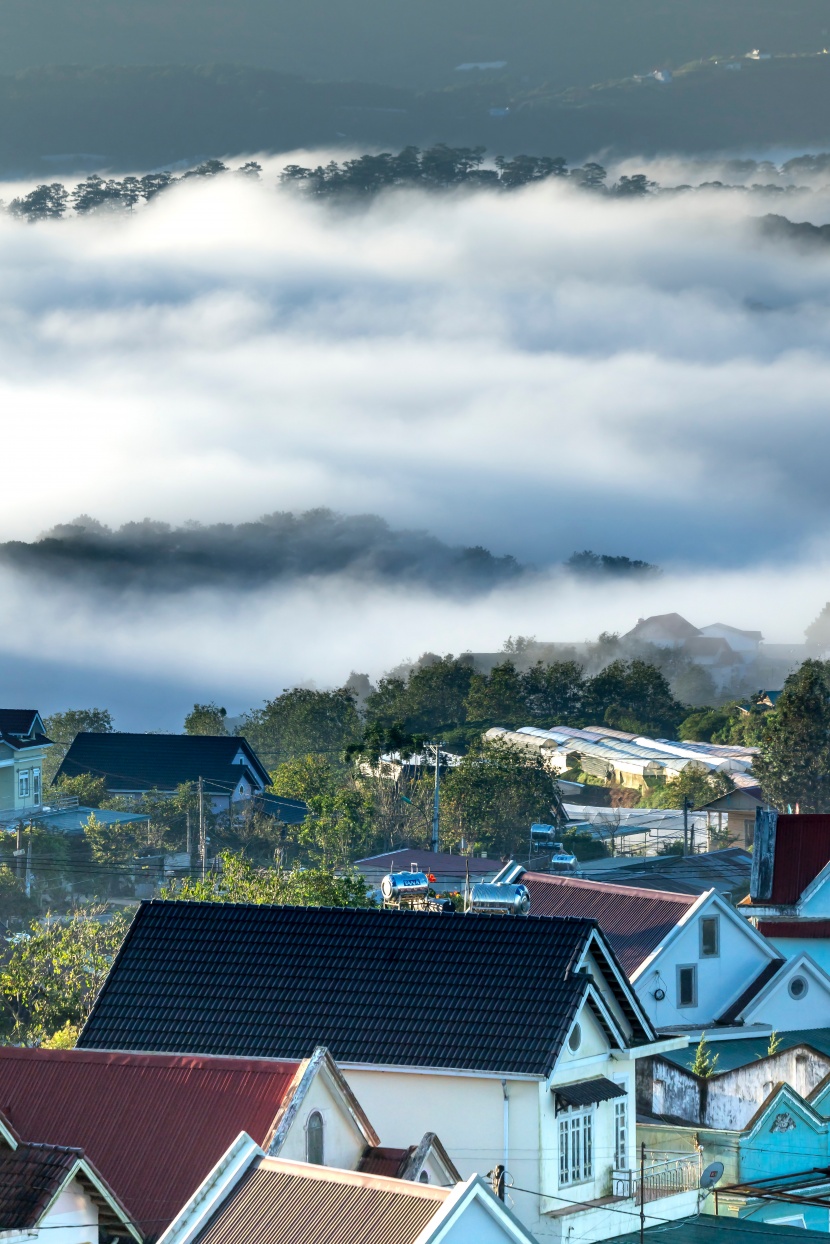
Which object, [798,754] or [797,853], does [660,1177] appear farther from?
[798,754]

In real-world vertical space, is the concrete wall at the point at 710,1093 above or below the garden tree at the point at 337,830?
above

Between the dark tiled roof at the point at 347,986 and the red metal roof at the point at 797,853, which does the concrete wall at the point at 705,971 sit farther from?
the dark tiled roof at the point at 347,986

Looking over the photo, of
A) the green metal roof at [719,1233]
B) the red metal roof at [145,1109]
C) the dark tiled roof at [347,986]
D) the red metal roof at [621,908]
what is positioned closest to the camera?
the red metal roof at [145,1109]

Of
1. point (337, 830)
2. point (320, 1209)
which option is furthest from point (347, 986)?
point (337, 830)

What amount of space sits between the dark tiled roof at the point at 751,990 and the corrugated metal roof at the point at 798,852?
699 centimetres

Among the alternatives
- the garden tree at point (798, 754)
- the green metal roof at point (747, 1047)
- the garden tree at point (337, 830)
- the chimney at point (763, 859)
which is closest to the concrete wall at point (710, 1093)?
the green metal roof at point (747, 1047)

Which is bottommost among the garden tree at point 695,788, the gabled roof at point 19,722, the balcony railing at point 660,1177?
the garden tree at point 695,788

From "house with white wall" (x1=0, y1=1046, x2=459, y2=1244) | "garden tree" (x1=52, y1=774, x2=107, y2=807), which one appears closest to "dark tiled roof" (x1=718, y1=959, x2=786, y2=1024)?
"house with white wall" (x1=0, y1=1046, x2=459, y2=1244)

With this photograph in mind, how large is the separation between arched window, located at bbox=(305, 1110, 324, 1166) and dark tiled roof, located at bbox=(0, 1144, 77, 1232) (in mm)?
4969

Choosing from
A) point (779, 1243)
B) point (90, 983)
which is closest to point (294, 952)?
point (779, 1243)

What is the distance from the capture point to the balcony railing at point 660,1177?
37656mm

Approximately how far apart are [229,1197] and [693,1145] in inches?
673

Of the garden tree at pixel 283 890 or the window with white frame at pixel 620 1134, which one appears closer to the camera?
the window with white frame at pixel 620 1134

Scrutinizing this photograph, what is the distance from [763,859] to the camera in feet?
209
